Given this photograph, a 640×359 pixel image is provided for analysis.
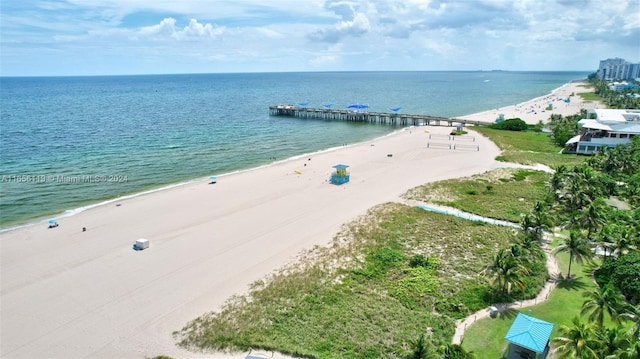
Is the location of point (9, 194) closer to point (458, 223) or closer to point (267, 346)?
point (267, 346)

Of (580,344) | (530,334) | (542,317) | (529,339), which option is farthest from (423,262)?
(580,344)

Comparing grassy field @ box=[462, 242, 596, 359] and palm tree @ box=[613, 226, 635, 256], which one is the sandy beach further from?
palm tree @ box=[613, 226, 635, 256]

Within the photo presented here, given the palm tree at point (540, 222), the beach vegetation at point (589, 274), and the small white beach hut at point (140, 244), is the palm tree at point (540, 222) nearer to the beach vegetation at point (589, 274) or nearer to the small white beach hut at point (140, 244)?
the beach vegetation at point (589, 274)

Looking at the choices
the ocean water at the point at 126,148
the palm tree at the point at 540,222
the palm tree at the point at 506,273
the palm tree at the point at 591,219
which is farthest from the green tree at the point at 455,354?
the ocean water at the point at 126,148

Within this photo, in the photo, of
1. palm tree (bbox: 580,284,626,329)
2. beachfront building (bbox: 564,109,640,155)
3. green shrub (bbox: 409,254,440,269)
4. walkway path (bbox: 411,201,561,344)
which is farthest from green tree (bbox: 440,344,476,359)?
beachfront building (bbox: 564,109,640,155)

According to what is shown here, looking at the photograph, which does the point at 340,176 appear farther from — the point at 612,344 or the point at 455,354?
the point at 612,344

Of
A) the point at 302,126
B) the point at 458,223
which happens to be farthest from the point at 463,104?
the point at 458,223
